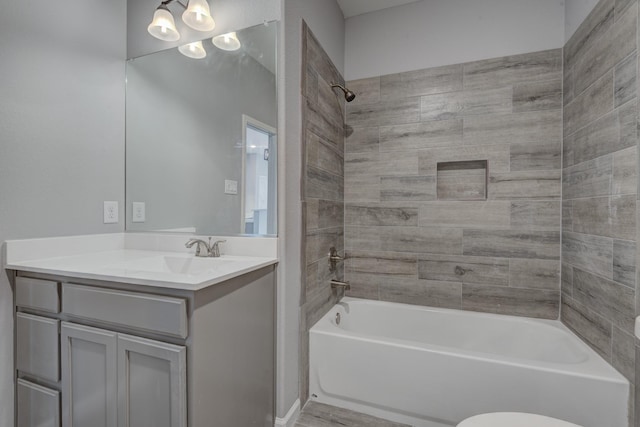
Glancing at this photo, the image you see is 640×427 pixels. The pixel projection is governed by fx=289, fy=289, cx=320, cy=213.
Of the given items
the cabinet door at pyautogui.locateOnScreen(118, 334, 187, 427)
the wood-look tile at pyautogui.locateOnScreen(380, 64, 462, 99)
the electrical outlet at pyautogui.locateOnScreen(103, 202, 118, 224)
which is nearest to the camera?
the cabinet door at pyautogui.locateOnScreen(118, 334, 187, 427)

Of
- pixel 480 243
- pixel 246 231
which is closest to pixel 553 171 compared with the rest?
pixel 480 243

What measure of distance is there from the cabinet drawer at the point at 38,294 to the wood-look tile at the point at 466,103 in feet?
7.96

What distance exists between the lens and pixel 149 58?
1850 mm

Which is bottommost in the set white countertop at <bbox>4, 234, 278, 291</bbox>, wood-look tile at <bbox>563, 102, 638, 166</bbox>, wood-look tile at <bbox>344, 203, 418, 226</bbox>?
white countertop at <bbox>4, 234, 278, 291</bbox>

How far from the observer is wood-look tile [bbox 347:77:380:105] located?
2.36 m

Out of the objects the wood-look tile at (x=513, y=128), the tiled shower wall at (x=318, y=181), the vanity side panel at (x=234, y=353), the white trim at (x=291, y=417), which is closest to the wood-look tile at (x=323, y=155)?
the tiled shower wall at (x=318, y=181)

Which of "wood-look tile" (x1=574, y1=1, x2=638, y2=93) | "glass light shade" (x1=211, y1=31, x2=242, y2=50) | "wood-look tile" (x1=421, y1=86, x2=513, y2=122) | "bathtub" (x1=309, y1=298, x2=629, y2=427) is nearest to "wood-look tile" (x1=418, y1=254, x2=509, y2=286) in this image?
"bathtub" (x1=309, y1=298, x2=629, y2=427)

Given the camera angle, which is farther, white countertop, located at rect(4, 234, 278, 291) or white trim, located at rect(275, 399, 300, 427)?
white trim, located at rect(275, 399, 300, 427)

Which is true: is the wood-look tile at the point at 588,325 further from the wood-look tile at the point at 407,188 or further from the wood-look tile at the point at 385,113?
the wood-look tile at the point at 385,113

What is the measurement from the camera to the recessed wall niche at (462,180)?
84.0 inches

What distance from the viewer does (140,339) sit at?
1.08 m

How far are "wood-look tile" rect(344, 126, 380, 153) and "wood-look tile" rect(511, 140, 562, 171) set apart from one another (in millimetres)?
969

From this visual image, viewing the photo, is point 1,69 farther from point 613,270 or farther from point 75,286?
point 613,270

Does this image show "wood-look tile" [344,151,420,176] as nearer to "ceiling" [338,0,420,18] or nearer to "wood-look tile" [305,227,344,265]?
"wood-look tile" [305,227,344,265]
